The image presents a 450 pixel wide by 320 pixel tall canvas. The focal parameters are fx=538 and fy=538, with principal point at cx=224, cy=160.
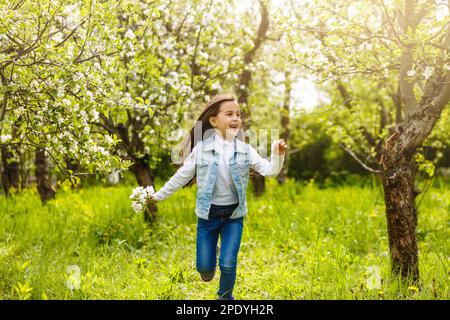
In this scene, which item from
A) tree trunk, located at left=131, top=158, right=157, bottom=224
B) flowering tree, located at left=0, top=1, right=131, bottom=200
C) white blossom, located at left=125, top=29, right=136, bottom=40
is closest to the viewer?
flowering tree, located at left=0, top=1, right=131, bottom=200

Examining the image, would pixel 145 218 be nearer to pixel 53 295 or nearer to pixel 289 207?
pixel 289 207

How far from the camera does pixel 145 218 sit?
6691mm

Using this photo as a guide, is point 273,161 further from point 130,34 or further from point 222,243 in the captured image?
point 130,34

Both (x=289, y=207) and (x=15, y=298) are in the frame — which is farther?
(x=289, y=207)

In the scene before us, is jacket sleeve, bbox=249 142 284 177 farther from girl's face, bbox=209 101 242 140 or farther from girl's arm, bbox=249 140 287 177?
girl's face, bbox=209 101 242 140

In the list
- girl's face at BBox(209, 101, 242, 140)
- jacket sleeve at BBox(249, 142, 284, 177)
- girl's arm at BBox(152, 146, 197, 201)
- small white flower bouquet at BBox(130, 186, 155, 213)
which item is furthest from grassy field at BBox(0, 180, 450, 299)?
girl's face at BBox(209, 101, 242, 140)

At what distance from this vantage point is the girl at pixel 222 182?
379 centimetres

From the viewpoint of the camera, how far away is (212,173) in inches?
150

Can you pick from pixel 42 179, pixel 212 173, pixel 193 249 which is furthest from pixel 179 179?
pixel 42 179

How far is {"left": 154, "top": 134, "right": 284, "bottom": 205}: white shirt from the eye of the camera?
383 centimetres

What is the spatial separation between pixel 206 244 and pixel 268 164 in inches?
28.8

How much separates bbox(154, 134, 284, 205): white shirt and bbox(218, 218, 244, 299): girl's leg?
17 cm
